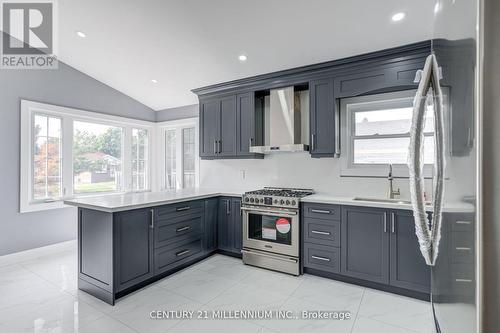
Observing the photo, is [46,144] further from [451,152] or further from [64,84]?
[451,152]

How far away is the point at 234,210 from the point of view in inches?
143

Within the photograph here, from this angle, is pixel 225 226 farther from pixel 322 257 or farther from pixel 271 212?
pixel 322 257

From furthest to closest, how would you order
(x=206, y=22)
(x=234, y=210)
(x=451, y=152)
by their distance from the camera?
(x=234, y=210), (x=206, y=22), (x=451, y=152)

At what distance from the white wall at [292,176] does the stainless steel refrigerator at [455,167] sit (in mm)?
2424

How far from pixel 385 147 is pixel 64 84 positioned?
491 cm

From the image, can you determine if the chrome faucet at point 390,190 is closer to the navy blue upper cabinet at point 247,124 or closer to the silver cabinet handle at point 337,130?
the silver cabinet handle at point 337,130

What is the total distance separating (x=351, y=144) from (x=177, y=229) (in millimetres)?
2485

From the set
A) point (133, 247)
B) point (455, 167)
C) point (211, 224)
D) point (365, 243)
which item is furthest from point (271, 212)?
point (455, 167)

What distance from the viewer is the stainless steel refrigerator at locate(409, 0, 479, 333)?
1.63 ft

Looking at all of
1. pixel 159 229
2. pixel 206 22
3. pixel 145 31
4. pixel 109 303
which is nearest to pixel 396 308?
pixel 159 229

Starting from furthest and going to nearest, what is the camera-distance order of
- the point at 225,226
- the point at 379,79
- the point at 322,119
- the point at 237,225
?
the point at 225,226
the point at 237,225
the point at 322,119
the point at 379,79

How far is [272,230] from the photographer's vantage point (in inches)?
129

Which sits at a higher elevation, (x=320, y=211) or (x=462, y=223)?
(x=462, y=223)

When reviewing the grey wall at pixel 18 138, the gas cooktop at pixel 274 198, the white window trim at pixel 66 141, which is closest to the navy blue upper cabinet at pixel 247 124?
the gas cooktop at pixel 274 198
